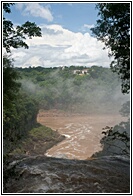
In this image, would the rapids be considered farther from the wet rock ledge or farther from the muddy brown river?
the muddy brown river

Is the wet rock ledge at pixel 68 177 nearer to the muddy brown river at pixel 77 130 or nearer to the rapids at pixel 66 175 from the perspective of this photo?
the rapids at pixel 66 175

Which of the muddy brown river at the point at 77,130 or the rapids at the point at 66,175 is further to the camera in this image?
the muddy brown river at the point at 77,130

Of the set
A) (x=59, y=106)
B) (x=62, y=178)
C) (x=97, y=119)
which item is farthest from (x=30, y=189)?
(x=59, y=106)

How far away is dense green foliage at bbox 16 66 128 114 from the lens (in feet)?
195

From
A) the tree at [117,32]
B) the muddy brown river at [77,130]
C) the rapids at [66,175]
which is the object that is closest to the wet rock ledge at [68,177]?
the rapids at [66,175]

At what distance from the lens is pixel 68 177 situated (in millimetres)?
8227

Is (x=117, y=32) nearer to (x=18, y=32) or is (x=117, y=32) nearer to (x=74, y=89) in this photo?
(x=18, y=32)

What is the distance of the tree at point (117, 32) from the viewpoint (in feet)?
18.2

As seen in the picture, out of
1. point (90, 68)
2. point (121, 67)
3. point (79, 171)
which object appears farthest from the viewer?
point (90, 68)

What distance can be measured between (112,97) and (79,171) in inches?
2180

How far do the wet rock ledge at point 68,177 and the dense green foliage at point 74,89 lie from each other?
4540cm

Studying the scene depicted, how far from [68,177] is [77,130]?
3363 centimetres

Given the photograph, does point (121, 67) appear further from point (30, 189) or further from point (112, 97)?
point (112, 97)

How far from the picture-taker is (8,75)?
5.64 metres
